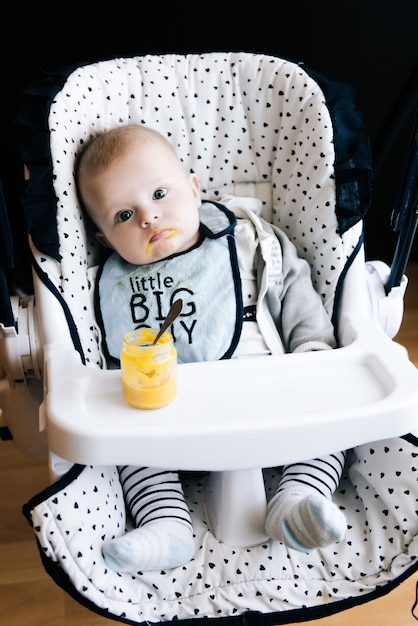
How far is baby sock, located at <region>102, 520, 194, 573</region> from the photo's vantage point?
0.92 m

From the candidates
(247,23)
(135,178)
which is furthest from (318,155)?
(247,23)

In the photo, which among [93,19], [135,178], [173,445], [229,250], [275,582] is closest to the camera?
[173,445]

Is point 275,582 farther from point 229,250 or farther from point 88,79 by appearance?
point 88,79

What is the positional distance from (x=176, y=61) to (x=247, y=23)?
42 centimetres

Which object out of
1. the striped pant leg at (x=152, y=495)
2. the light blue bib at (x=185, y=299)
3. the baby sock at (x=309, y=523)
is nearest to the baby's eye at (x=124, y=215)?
the light blue bib at (x=185, y=299)

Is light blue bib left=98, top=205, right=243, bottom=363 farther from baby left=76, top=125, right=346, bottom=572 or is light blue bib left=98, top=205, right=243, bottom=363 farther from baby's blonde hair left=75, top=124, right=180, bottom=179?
baby's blonde hair left=75, top=124, right=180, bottom=179

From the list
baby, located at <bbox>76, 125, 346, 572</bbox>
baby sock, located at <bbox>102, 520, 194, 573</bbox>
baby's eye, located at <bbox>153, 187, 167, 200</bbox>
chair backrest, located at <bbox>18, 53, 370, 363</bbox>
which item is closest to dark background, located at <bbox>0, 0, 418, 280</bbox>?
chair backrest, located at <bbox>18, 53, 370, 363</bbox>

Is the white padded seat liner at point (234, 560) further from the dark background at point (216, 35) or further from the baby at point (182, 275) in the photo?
the dark background at point (216, 35)

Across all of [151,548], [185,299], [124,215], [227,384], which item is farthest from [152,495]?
[124,215]

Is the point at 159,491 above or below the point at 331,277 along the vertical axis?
below

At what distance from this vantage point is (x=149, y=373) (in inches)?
33.6

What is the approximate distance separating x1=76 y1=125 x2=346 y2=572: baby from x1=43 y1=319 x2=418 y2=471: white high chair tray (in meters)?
0.17

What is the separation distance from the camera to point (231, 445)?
84 centimetres

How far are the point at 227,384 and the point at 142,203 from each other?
0.37 meters
